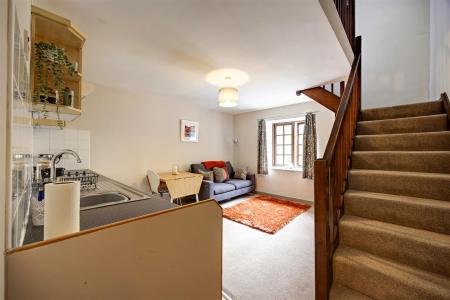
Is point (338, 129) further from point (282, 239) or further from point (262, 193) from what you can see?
point (262, 193)

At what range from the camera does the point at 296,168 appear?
14.8 ft

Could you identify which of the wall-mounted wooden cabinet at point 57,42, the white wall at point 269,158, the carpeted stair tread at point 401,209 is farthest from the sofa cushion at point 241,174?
the wall-mounted wooden cabinet at point 57,42

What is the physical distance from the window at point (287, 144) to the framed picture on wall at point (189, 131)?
208 centimetres

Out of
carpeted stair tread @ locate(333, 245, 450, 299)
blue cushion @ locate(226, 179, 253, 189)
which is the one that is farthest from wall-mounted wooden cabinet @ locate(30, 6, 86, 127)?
blue cushion @ locate(226, 179, 253, 189)

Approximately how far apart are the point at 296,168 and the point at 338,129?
10.2 feet

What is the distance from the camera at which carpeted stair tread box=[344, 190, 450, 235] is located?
134 centimetres

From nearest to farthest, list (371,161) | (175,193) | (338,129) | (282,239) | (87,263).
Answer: (87,263) < (338,129) < (371,161) < (282,239) < (175,193)

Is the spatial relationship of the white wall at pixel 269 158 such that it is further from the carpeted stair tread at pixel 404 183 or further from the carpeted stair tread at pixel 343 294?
the carpeted stair tread at pixel 343 294

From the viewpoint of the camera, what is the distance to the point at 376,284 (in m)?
1.27

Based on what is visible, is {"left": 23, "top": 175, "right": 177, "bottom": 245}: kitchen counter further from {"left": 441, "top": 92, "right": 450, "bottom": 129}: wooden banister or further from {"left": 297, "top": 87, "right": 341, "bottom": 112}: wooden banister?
{"left": 297, "top": 87, "right": 341, "bottom": 112}: wooden banister

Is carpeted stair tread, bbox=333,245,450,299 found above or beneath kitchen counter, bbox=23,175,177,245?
beneath

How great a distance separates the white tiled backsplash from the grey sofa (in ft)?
6.83

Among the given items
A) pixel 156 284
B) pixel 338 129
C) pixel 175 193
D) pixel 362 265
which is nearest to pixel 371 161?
pixel 338 129

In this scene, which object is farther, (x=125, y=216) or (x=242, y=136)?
(x=242, y=136)
